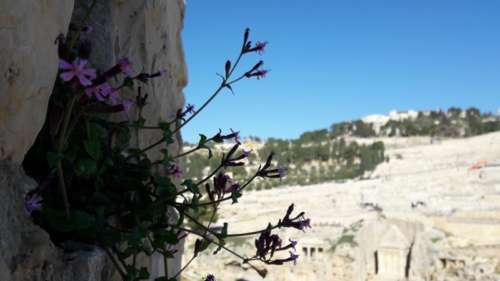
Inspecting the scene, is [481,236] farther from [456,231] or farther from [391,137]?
[391,137]

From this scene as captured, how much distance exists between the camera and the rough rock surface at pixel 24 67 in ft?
4.68

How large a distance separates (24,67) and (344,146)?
276 ft

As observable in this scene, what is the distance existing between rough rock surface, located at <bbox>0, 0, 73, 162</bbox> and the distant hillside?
1700 inches

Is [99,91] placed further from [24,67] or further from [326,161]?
[326,161]

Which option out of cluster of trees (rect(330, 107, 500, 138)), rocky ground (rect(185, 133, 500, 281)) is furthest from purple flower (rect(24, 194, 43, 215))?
cluster of trees (rect(330, 107, 500, 138))

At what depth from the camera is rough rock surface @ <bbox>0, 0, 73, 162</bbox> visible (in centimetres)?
143

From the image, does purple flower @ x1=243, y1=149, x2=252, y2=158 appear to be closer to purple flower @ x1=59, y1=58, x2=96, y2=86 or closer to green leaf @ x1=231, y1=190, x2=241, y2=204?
green leaf @ x1=231, y1=190, x2=241, y2=204

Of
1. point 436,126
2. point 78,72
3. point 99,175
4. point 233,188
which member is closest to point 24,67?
point 78,72

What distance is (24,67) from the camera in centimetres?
148

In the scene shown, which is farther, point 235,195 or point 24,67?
point 235,195

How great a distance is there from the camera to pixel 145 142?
124 inches

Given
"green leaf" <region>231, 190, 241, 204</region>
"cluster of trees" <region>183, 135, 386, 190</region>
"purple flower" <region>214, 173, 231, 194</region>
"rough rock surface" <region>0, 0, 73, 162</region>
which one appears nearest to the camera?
"rough rock surface" <region>0, 0, 73, 162</region>

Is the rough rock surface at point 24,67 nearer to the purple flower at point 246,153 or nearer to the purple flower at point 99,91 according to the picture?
the purple flower at point 99,91

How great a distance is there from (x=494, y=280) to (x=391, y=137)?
87062 mm
